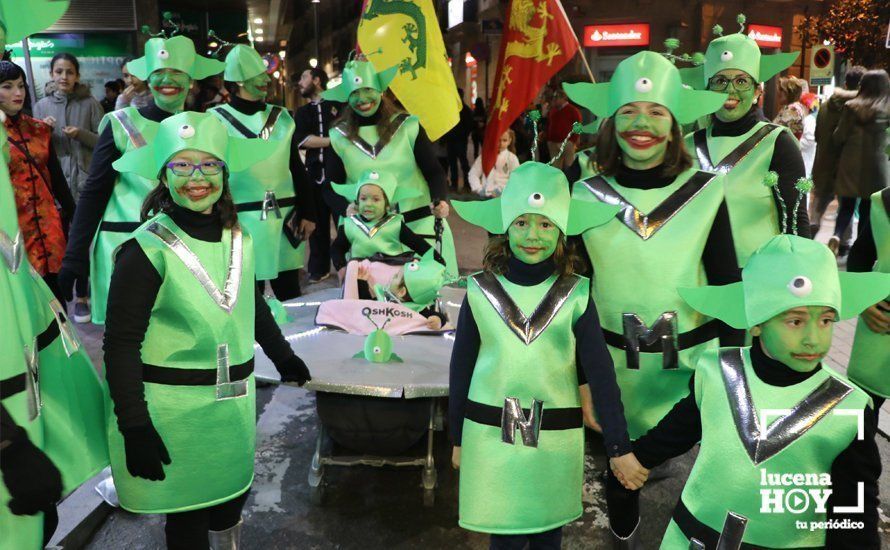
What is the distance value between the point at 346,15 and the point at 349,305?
3144 centimetres

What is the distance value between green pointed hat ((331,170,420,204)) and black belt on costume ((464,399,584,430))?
250cm

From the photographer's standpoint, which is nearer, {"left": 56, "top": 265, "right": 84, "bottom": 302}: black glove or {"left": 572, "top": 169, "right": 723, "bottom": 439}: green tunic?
{"left": 572, "top": 169, "right": 723, "bottom": 439}: green tunic

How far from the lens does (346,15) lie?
109 ft

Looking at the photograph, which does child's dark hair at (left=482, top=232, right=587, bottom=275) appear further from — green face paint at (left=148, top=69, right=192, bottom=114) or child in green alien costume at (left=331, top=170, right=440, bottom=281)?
green face paint at (left=148, top=69, right=192, bottom=114)

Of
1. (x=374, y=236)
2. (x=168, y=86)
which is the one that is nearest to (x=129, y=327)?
(x=168, y=86)

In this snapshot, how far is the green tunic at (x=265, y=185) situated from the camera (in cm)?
488

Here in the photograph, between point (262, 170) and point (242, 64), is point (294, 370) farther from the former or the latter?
point (242, 64)

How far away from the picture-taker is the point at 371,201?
4789 mm

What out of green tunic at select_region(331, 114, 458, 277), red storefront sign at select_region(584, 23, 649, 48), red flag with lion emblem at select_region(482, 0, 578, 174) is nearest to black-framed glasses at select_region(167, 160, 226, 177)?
green tunic at select_region(331, 114, 458, 277)

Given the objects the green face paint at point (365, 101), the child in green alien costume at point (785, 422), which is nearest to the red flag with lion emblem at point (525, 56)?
A: the green face paint at point (365, 101)

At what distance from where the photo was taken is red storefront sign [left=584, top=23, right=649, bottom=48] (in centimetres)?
1969

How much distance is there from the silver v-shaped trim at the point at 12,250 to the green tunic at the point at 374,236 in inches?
112

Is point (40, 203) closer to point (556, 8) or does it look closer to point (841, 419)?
point (556, 8)

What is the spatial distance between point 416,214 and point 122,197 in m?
1.98
